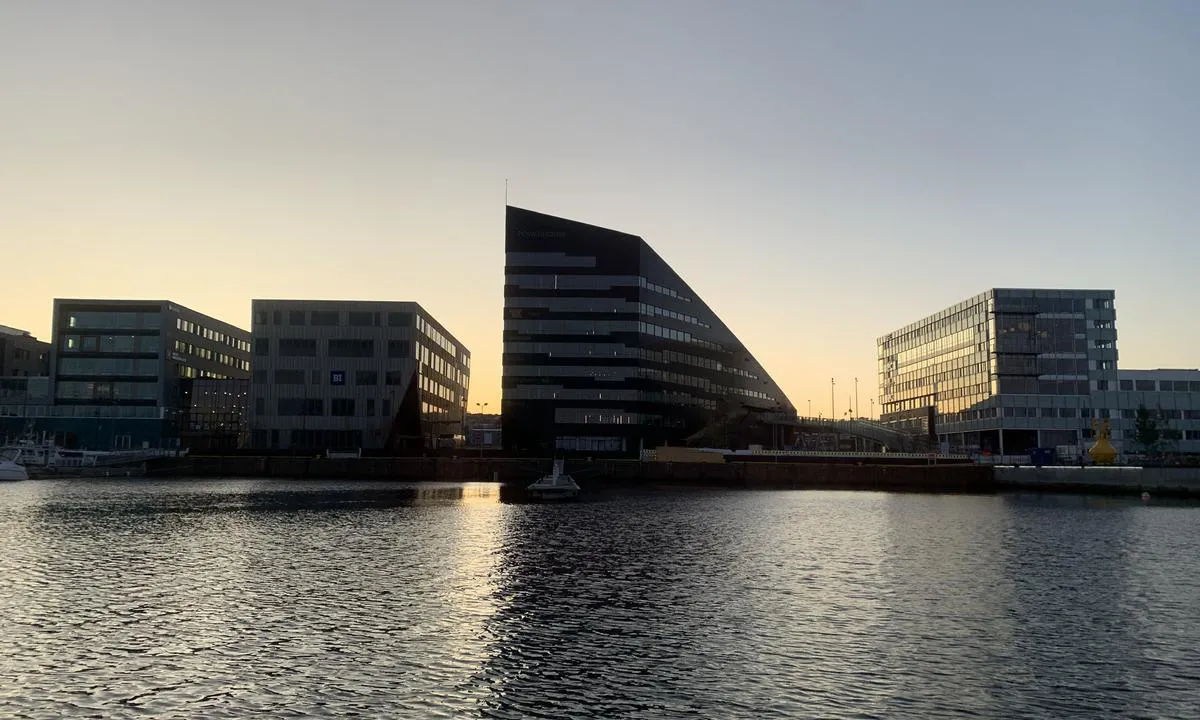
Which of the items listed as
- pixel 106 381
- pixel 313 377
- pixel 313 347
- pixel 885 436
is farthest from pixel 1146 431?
pixel 106 381

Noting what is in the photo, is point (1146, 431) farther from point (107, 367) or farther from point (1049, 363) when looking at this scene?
point (107, 367)

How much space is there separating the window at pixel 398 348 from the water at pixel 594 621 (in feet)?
342

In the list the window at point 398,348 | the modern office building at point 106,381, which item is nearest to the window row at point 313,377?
the window at point 398,348

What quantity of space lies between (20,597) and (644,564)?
30645mm

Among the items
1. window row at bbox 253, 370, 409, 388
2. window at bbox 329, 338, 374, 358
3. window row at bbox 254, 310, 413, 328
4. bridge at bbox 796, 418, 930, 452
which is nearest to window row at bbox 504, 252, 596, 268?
window row at bbox 254, 310, 413, 328

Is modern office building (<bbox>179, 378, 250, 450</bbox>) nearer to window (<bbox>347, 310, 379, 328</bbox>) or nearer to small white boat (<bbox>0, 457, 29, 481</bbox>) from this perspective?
window (<bbox>347, 310, 379, 328</bbox>)

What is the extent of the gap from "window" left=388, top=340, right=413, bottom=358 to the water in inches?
4100

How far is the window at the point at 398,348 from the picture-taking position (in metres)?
176

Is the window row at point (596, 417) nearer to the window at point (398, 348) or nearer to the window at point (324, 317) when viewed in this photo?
the window at point (398, 348)

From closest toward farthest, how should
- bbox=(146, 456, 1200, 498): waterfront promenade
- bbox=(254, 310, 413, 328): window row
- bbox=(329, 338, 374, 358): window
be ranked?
bbox=(146, 456, 1200, 498): waterfront promenade
bbox=(254, 310, 413, 328): window row
bbox=(329, 338, 374, 358): window

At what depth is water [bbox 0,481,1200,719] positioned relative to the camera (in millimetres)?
25125

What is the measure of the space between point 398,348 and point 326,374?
14.6m

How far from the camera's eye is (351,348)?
175 meters

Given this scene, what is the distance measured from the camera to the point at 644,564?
51500 mm
